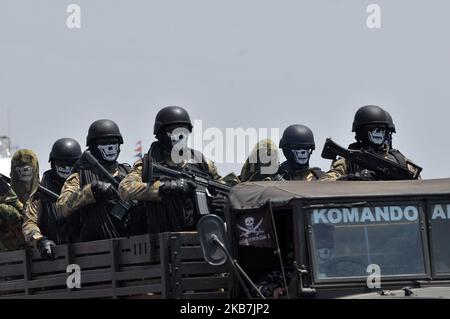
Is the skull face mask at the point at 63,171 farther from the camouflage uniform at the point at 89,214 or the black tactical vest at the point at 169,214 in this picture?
the black tactical vest at the point at 169,214

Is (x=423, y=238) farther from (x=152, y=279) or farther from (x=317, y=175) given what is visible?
(x=317, y=175)

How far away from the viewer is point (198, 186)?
1241 cm

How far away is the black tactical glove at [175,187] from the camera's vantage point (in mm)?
12141

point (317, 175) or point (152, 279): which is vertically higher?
point (317, 175)

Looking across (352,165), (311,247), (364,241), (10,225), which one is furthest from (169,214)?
(10,225)

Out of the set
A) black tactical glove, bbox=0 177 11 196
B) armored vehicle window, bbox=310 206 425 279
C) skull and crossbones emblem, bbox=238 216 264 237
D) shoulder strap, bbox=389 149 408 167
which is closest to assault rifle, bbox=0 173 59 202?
black tactical glove, bbox=0 177 11 196

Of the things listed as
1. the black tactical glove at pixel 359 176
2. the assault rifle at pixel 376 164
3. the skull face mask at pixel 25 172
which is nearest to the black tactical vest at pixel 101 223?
the assault rifle at pixel 376 164

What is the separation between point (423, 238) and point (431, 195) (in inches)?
14.2

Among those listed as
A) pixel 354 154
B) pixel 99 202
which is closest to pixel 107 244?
pixel 99 202

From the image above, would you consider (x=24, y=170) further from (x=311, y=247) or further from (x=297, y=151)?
(x=311, y=247)

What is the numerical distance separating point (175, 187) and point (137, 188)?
35cm

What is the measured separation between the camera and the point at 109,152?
46.9 feet
